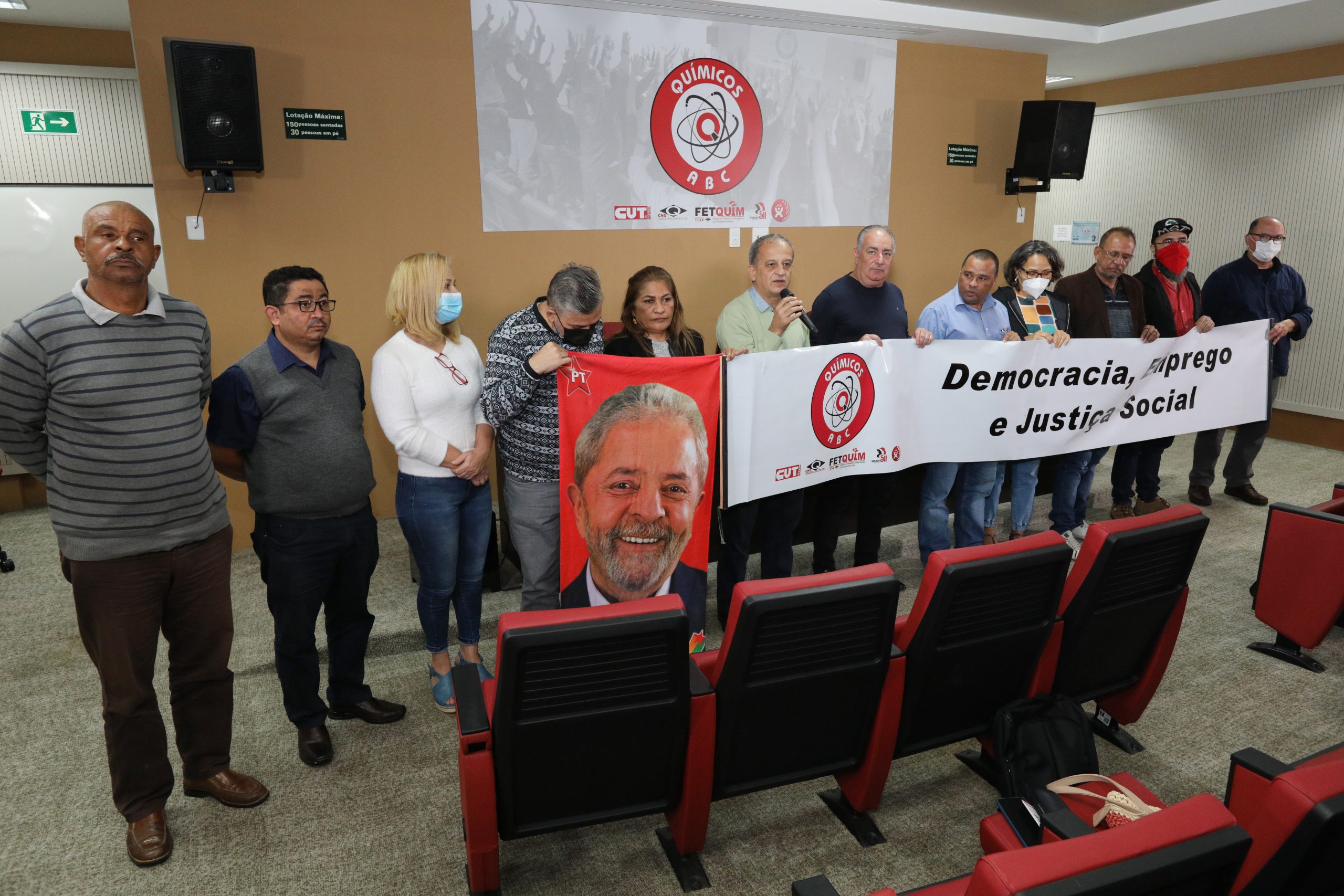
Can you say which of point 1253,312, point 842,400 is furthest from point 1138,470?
point 842,400

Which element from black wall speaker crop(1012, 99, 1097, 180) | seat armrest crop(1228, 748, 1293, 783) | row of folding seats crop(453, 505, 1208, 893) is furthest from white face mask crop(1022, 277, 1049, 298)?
black wall speaker crop(1012, 99, 1097, 180)

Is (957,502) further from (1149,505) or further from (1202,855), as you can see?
(1202,855)

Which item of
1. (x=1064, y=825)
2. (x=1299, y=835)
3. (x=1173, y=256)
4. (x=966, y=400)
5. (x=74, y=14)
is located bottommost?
(x=1064, y=825)

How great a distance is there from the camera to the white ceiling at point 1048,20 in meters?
5.43

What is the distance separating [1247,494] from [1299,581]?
2.54 m

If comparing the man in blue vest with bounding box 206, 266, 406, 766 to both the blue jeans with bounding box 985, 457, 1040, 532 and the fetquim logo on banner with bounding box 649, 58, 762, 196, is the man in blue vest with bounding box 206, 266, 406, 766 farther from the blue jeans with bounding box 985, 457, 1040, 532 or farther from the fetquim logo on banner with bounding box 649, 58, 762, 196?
the fetquim logo on banner with bounding box 649, 58, 762, 196

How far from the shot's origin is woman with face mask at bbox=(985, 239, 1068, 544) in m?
4.23

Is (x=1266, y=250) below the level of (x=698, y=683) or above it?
above

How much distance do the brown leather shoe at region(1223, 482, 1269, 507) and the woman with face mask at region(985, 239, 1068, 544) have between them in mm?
2184

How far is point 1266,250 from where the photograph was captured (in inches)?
202

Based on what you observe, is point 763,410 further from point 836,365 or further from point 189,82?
point 189,82

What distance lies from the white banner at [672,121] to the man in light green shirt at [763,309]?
2301 millimetres

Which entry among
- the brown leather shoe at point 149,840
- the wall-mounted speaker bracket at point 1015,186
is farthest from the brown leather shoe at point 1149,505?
the brown leather shoe at point 149,840

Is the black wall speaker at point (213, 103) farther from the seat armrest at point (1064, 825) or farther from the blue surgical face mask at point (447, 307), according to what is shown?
the seat armrest at point (1064, 825)
